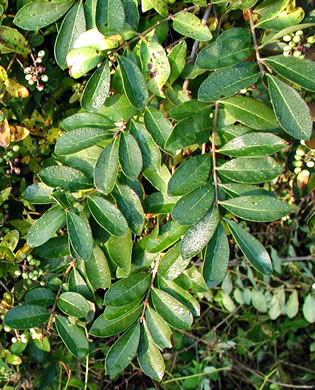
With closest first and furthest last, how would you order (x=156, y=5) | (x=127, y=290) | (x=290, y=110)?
(x=290, y=110) < (x=156, y=5) < (x=127, y=290)

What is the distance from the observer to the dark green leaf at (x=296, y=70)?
2.60 feet

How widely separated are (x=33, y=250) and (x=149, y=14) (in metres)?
0.60

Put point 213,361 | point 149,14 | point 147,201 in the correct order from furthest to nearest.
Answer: point 213,361 < point 149,14 < point 147,201

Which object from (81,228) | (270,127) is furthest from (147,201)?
(270,127)

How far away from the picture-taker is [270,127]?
2.87ft

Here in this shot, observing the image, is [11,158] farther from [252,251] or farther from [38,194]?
[252,251]

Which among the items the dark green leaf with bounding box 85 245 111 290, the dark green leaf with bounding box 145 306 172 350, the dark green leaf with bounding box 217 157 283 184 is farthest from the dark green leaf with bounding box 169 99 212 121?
the dark green leaf with bounding box 145 306 172 350

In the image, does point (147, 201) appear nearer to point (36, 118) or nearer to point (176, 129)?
point (176, 129)

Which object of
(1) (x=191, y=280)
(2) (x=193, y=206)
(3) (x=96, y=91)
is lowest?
(1) (x=191, y=280)

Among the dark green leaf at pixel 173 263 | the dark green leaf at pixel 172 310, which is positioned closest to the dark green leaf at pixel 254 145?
the dark green leaf at pixel 173 263

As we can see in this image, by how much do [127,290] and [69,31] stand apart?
0.52 m

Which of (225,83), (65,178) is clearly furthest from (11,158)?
(225,83)

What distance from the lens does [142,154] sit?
36.1 inches

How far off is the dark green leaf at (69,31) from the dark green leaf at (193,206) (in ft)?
1.10
